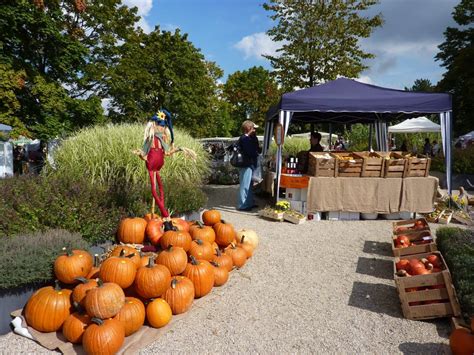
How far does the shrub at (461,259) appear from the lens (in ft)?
10.3

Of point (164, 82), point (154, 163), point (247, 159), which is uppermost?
point (164, 82)

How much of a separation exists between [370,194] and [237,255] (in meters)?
3.92

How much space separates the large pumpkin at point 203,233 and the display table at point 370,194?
317 centimetres

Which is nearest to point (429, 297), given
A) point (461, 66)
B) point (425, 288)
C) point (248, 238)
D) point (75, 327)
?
point (425, 288)

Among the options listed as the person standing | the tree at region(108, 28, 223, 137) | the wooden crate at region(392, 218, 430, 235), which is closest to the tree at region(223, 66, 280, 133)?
the tree at region(108, 28, 223, 137)

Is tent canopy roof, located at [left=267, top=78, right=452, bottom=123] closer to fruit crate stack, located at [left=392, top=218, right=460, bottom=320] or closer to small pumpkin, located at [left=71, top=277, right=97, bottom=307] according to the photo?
fruit crate stack, located at [left=392, top=218, right=460, bottom=320]

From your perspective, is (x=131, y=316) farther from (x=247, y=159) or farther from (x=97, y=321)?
(x=247, y=159)

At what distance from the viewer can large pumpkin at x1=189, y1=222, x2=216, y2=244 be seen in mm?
4535

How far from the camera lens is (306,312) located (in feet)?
11.5

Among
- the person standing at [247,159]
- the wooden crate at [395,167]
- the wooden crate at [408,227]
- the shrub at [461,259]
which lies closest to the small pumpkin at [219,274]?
the shrub at [461,259]

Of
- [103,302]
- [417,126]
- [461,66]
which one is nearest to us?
[103,302]

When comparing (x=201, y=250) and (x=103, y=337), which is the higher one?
(x=201, y=250)

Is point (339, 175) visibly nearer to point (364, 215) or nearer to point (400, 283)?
point (364, 215)

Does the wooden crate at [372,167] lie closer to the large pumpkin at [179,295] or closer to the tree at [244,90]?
the large pumpkin at [179,295]
